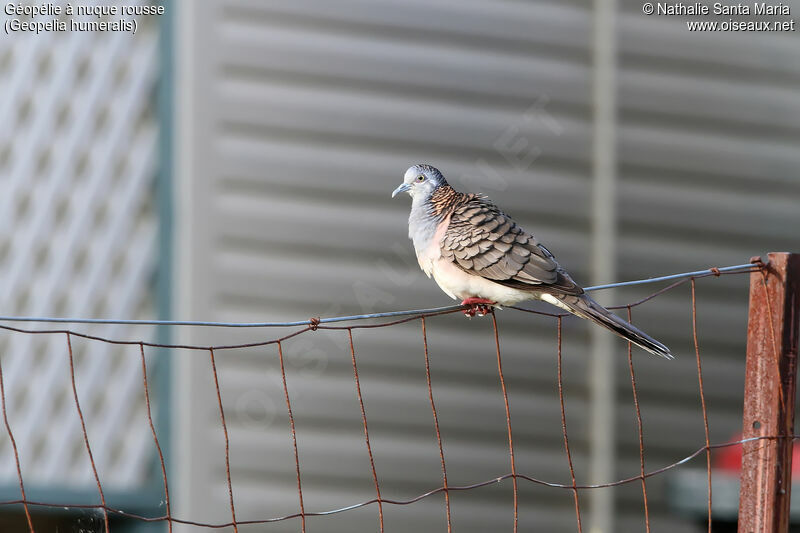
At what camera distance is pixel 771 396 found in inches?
99.8

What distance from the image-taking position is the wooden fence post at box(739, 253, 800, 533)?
2510mm

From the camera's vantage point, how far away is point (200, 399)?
4.61m

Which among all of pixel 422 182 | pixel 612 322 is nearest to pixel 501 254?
pixel 612 322

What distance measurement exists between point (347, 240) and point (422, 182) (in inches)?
50.0

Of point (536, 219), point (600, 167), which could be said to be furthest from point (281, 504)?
point (600, 167)

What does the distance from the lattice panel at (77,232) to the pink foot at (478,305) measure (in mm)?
2222

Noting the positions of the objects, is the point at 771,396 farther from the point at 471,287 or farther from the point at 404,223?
the point at 404,223

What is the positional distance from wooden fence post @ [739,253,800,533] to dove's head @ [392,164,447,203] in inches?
48.6

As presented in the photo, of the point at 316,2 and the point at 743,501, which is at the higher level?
the point at 316,2

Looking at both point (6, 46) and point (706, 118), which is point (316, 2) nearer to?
point (6, 46)

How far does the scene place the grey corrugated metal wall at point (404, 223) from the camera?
466 centimetres

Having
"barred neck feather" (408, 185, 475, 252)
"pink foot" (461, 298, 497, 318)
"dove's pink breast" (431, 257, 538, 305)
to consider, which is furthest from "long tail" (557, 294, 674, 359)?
"barred neck feather" (408, 185, 475, 252)

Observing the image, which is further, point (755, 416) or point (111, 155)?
point (111, 155)

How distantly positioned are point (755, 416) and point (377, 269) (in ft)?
8.05
